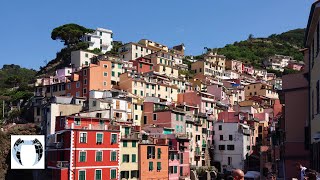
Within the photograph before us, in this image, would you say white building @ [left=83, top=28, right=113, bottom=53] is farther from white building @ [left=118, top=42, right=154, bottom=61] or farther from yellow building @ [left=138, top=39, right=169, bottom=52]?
yellow building @ [left=138, top=39, right=169, bottom=52]

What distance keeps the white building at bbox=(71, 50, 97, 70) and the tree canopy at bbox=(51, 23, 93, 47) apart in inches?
545

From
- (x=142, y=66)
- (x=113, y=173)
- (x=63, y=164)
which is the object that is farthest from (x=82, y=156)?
(x=142, y=66)

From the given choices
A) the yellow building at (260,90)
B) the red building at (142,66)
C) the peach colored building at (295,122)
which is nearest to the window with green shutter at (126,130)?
the peach colored building at (295,122)

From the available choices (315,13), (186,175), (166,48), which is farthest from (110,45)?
(315,13)

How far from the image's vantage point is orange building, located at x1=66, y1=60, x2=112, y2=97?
6075 centimetres

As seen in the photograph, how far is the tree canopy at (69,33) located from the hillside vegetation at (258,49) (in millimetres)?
45450

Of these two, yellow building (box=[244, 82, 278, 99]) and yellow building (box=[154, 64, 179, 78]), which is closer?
yellow building (box=[154, 64, 179, 78])

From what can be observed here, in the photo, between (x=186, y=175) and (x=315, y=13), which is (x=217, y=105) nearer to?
(x=186, y=175)

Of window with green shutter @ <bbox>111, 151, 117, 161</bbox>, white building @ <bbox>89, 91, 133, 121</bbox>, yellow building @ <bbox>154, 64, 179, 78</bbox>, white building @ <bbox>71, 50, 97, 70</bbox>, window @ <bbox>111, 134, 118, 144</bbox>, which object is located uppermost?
white building @ <bbox>71, 50, 97, 70</bbox>

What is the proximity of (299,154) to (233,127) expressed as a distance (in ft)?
121

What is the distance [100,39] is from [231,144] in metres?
38.8

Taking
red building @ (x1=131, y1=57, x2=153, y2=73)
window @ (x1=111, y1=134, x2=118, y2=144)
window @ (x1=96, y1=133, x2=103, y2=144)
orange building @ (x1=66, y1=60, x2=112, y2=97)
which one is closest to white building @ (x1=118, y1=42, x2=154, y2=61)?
red building @ (x1=131, y1=57, x2=153, y2=73)

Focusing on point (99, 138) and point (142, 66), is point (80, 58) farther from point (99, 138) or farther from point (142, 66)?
point (99, 138)

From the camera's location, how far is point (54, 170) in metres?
38.7
